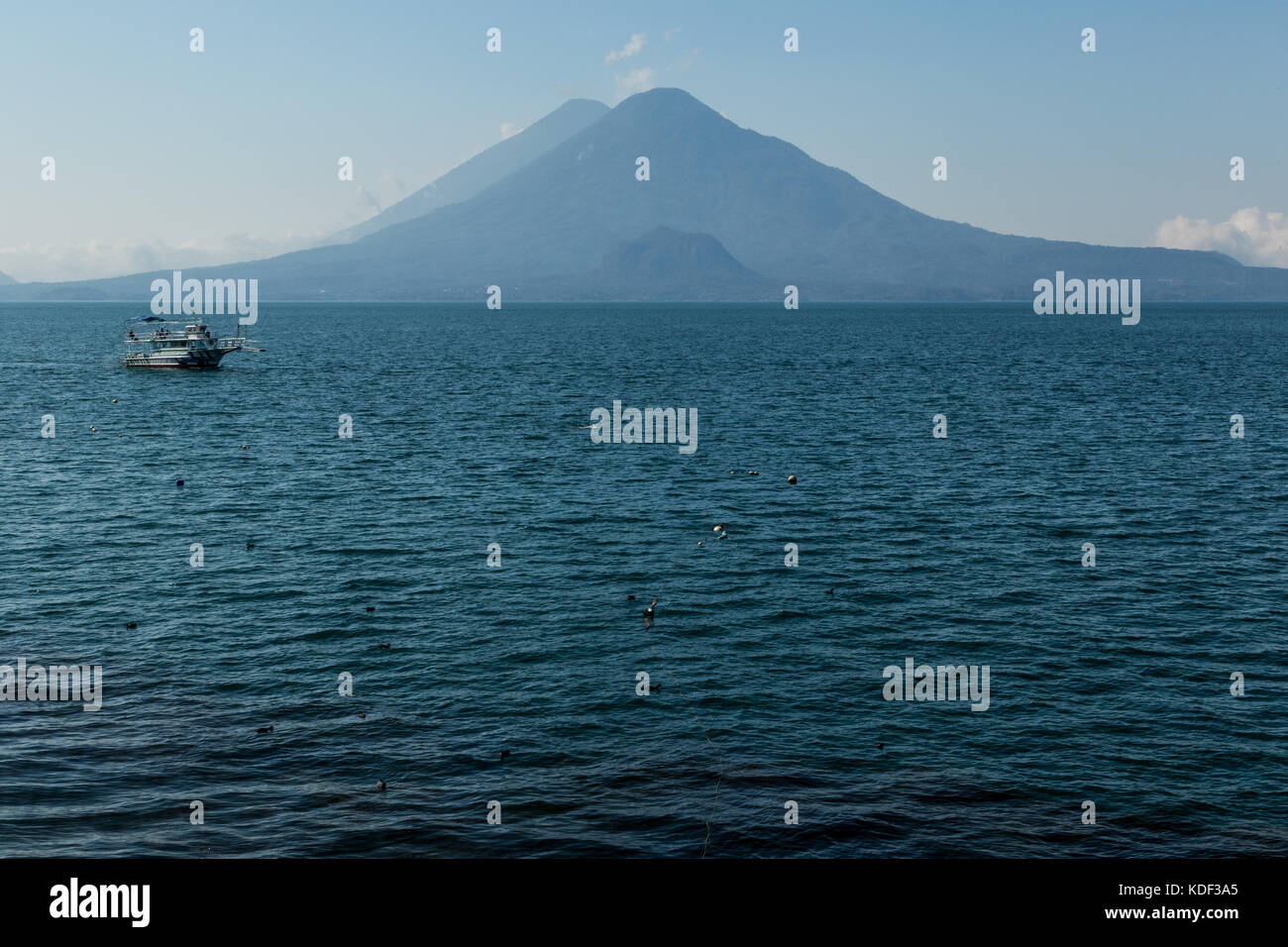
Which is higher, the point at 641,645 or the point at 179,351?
the point at 179,351

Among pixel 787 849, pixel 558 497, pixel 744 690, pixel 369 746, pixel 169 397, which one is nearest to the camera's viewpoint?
pixel 787 849

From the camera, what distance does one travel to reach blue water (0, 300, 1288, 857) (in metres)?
29.7

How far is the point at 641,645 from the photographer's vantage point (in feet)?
143

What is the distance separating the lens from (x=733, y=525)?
63125 mm

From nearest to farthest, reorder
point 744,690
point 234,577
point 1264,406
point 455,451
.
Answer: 1. point 744,690
2. point 234,577
3. point 455,451
4. point 1264,406

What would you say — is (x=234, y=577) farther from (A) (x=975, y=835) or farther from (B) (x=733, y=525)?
(A) (x=975, y=835)

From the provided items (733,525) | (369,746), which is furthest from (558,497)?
(369,746)

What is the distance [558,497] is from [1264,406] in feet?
305
